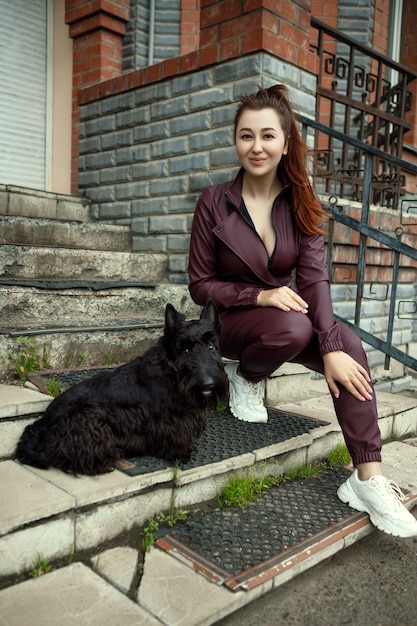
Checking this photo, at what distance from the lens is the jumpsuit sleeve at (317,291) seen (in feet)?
Result: 8.30

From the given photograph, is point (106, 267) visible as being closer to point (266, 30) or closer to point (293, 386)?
point (293, 386)

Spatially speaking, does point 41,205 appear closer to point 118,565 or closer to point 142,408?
point 142,408

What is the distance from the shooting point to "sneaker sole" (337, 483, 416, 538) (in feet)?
7.29

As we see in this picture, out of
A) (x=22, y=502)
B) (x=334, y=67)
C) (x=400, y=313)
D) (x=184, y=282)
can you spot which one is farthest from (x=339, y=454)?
(x=334, y=67)

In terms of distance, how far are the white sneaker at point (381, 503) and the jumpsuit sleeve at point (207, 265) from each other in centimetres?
109

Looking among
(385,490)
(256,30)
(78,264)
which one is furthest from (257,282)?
(256,30)

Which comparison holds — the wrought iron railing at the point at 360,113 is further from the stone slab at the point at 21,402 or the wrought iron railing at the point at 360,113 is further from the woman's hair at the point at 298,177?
the stone slab at the point at 21,402

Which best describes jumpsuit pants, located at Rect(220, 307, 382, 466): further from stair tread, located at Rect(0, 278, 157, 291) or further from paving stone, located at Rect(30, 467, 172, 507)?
stair tread, located at Rect(0, 278, 157, 291)

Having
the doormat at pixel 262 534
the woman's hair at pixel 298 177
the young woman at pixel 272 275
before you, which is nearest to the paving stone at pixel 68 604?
the doormat at pixel 262 534

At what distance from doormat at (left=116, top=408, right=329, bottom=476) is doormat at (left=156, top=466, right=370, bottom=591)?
24cm

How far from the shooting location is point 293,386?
3637 mm

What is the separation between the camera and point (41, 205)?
5148mm

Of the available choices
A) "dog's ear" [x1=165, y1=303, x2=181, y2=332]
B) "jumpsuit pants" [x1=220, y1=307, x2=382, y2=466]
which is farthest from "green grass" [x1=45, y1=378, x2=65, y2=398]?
"jumpsuit pants" [x1=220, y1=307, x2=382, y2=466]

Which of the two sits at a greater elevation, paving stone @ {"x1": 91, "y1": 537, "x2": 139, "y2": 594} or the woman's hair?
the woman's hair
